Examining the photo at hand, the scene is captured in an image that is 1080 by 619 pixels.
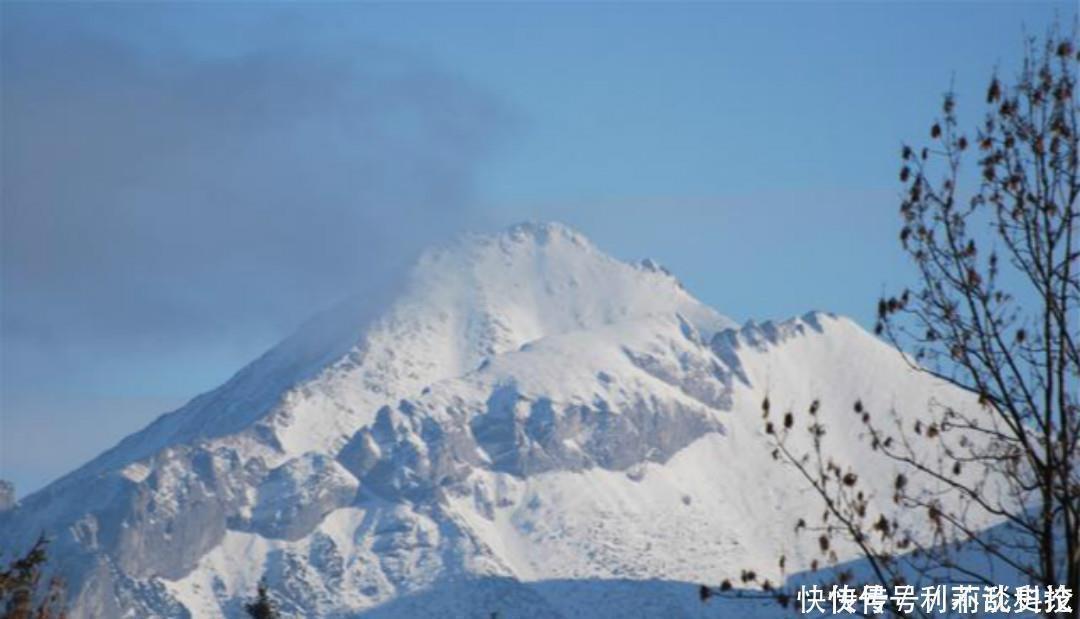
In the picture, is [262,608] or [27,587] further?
[262,608]

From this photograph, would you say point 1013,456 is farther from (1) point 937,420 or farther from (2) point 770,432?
(2) point 770,432

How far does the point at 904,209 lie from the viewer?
26594 mm

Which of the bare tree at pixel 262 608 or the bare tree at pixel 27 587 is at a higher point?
the bare tree at pixel 262 608

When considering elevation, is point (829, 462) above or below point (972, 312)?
below

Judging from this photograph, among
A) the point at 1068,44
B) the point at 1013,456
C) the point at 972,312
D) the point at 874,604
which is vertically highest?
the point at 1068,44

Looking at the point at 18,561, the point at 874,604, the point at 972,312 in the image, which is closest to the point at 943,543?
the point at 874,604

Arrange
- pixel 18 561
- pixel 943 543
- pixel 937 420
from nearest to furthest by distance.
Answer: pixel 943 543, pixel 937 420, pixel 18 561

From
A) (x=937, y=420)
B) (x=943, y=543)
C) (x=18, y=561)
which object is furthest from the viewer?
(x=18, y=561)

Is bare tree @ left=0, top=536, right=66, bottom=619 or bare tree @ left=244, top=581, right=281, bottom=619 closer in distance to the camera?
bare tree @ left=0, top=536, right=66, bottom=619

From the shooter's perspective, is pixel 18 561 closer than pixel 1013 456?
No

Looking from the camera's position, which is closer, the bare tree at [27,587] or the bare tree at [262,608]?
the bare tree at [27,587]

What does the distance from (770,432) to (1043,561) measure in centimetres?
344

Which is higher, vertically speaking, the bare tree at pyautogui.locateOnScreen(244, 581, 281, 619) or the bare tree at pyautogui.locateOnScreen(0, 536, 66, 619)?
the bare tree at pyautogui.locateOnScreen(244, 581, 281, 619)

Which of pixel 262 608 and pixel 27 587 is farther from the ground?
pixel 262 608
